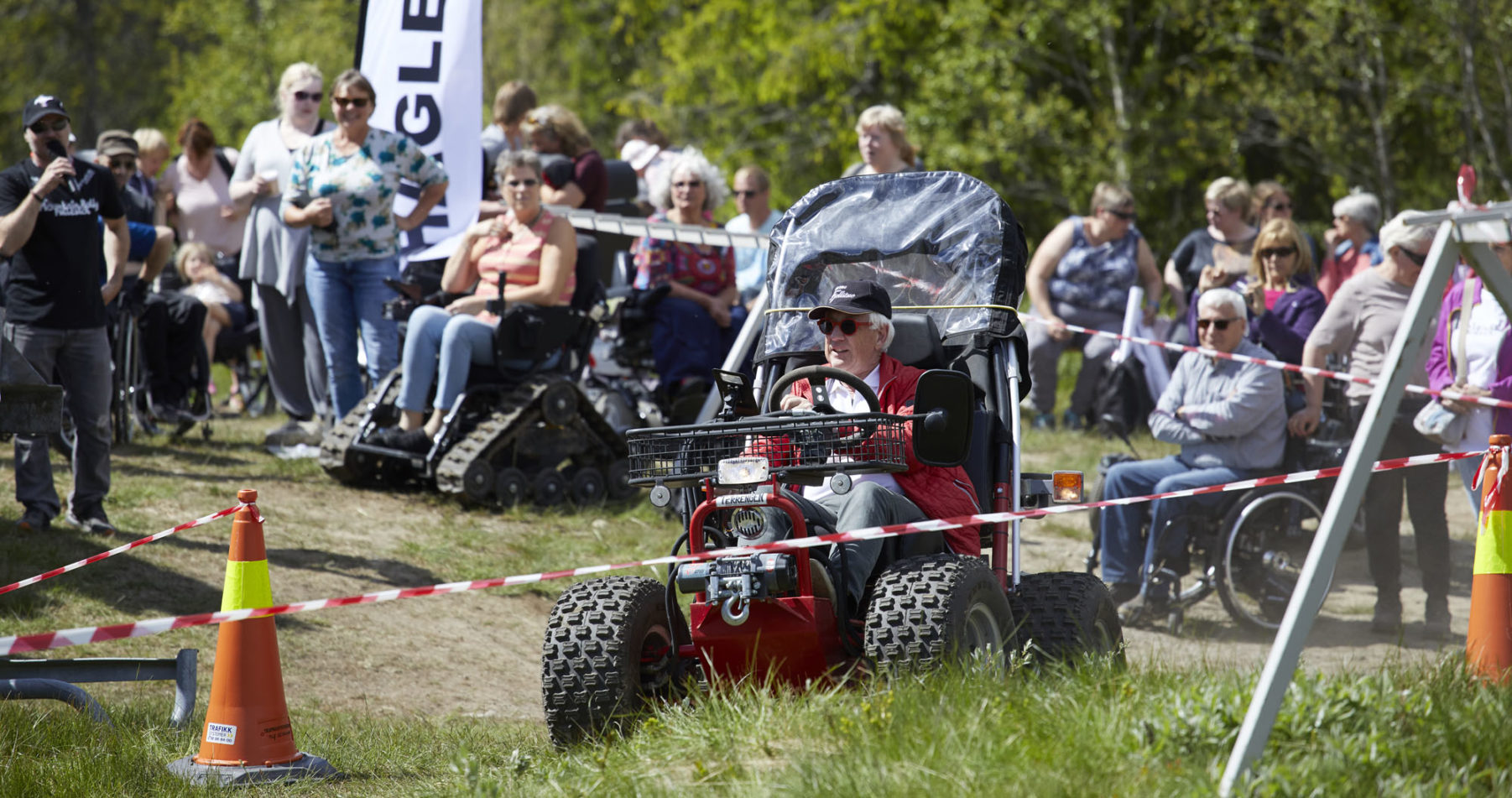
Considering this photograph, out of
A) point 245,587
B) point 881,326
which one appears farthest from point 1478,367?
point 245,587

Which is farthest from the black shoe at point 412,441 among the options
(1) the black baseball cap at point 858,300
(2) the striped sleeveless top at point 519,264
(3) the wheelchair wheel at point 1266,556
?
(3) the wheelchair wheel at point 1266,556

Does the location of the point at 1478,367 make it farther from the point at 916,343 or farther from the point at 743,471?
the point at 743,471

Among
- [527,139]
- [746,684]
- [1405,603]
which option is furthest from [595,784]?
[527,139]

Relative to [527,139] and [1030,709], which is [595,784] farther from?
[527,139]

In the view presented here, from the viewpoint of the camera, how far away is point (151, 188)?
1163 centimetres

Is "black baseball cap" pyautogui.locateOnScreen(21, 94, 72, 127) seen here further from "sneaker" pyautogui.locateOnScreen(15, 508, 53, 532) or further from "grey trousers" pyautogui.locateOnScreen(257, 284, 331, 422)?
"grey trousers" pyautogui.locateOnScreen(257, 284, 331, 422)

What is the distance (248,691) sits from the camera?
4695mm

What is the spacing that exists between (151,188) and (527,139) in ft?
9.74

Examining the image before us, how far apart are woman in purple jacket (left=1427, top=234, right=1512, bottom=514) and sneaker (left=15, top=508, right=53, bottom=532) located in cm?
697

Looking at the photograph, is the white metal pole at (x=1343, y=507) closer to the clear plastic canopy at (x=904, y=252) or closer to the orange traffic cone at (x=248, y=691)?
the clear plastic canopy at (x=904, y=252)

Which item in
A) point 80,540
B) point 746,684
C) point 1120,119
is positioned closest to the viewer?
point 746,684

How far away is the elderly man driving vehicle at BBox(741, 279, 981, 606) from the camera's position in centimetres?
485

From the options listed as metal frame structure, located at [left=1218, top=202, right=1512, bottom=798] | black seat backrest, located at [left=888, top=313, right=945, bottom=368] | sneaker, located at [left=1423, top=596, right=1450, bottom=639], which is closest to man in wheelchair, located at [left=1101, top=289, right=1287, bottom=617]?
sneaker, located at [left=1423, top=596, right=1450, bottom=639]

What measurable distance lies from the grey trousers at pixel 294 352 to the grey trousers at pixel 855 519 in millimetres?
6020
